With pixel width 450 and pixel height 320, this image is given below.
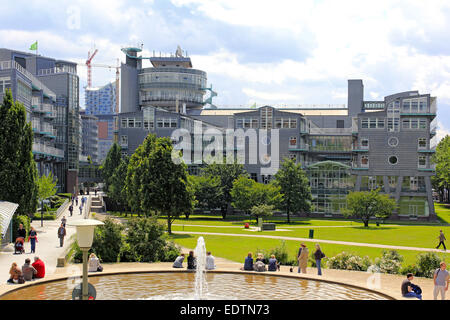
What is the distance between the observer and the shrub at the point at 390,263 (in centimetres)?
3225

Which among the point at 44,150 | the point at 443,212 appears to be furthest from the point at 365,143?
the point at 44,150

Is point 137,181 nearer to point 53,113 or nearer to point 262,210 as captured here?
point 262,210

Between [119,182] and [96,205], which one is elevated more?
[119,182]

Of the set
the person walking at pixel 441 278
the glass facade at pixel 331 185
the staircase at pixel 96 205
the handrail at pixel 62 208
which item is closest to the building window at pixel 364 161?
the glass facade at pixel 331 185

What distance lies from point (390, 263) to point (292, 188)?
5234 cm

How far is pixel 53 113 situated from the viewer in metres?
99.7

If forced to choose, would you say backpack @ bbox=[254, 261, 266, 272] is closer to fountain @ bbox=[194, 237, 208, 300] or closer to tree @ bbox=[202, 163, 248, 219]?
fountain @ bbox=[194, 237, 208, 300]

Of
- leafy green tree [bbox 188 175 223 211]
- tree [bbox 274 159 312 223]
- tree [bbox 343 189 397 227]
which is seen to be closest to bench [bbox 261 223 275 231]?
tree [bbox 343 189 397 227]

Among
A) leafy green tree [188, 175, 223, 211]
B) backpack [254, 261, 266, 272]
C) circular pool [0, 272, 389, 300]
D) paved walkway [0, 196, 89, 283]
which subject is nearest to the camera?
circular pool [0, 272, 389, 300]

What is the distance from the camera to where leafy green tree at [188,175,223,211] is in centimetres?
8669

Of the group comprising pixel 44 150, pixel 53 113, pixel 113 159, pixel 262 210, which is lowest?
pixel 262 210

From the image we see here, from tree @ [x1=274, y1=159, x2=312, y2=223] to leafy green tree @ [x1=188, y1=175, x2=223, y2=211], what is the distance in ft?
30.1

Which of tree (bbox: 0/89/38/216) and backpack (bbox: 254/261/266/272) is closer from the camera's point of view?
backpack (bbox: 254/261/266/272)

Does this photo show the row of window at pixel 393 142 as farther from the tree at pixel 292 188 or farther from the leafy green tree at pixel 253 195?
the leafy green tree at pixel 253 195
